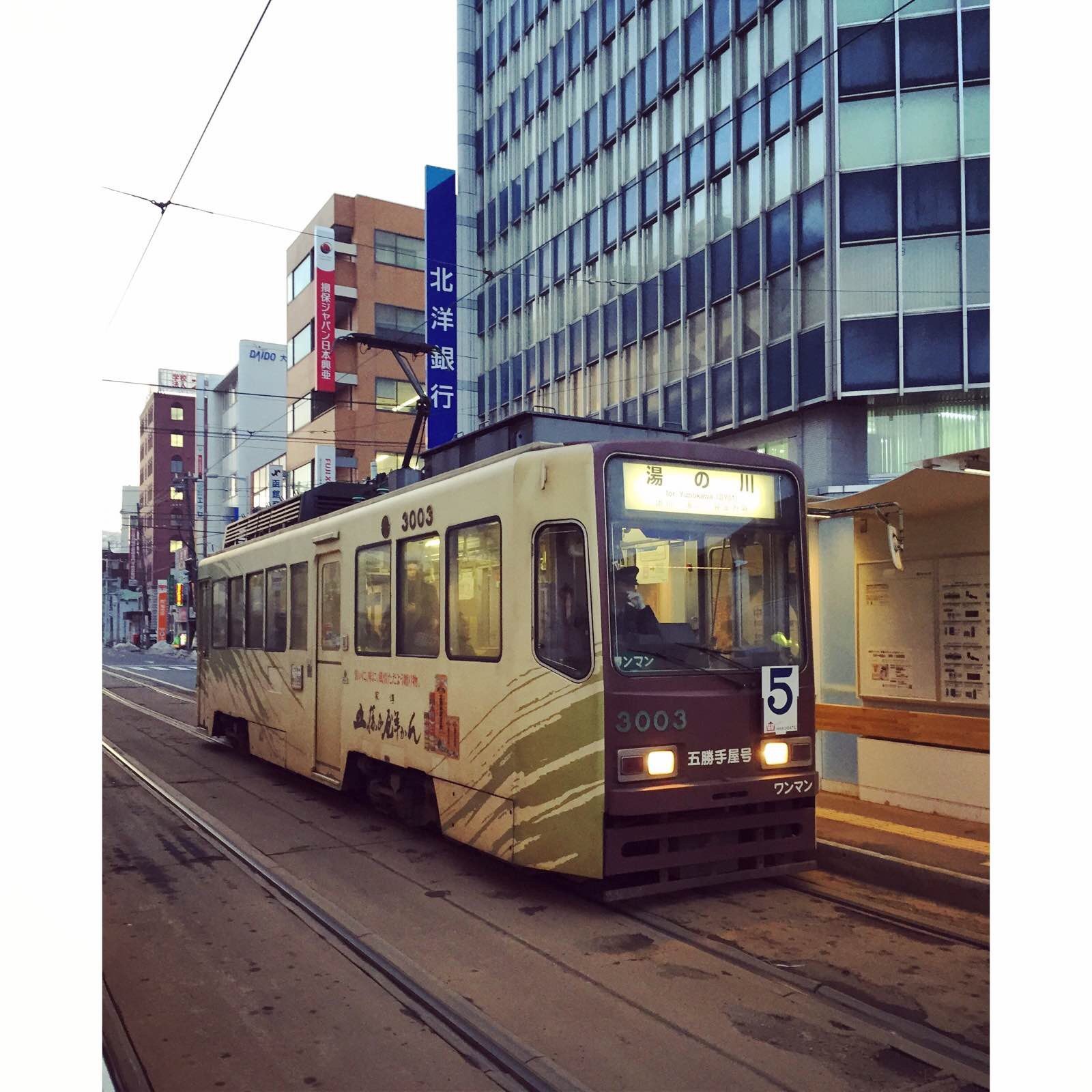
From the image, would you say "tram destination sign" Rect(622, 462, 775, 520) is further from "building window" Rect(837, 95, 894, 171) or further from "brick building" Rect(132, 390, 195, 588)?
"brick building" Rect(132, 390, 195, 588)

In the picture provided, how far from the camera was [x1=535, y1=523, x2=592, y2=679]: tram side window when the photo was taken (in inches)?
246

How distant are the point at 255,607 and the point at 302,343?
3791cm

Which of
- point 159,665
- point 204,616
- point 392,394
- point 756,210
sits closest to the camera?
point 204,616

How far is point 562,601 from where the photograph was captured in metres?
6.39

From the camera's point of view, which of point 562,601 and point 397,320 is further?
point 397,320

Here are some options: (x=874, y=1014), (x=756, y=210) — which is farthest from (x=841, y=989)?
(x=756, y=210)

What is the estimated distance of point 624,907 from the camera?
6.46 m

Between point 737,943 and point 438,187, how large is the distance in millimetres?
28121

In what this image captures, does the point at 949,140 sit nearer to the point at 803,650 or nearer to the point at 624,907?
the point at 803,650

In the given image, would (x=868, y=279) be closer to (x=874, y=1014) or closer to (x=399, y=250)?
(x=874, y=1014)

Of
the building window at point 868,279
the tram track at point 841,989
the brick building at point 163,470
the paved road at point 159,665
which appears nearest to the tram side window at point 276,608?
the tram track at point 841,989

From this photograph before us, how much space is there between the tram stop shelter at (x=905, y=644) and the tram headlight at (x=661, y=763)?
9.85 feet

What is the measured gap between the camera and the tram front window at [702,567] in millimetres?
6285

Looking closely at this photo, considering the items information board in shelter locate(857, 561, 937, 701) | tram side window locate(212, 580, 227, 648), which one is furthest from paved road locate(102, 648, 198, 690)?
information board in shelter locate(857, 561, 937, 701)
